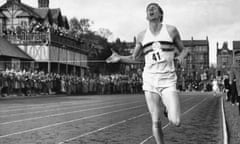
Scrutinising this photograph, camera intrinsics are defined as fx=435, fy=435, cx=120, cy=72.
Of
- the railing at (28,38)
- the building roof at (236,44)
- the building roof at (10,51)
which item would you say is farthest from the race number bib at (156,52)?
the building roof at (236,44)

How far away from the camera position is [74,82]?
44.7 meters

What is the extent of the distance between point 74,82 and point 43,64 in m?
12.2

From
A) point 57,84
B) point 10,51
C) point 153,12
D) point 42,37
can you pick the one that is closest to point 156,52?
point 153,12

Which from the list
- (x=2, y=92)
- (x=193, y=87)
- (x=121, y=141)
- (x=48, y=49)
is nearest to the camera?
(x=121, y=141)

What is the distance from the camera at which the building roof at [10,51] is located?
46612 mm

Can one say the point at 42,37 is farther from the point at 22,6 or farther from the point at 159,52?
the point at 159,52

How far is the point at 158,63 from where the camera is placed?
5895 mm

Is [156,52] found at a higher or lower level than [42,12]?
lower

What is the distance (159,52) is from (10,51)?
4436 cm

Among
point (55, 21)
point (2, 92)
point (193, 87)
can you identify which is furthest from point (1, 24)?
point (193, 87)

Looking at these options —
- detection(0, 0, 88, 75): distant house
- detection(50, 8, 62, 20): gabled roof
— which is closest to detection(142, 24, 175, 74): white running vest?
detection(0, 0, 88, 75): distant house

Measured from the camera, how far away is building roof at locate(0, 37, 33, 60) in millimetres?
46612

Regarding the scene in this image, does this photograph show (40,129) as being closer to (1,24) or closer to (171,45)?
(171,45)

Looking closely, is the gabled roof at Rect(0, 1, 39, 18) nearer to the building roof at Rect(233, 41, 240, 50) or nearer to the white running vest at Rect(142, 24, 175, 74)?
the white running vest at Rect(142, 24, 175, 74)
